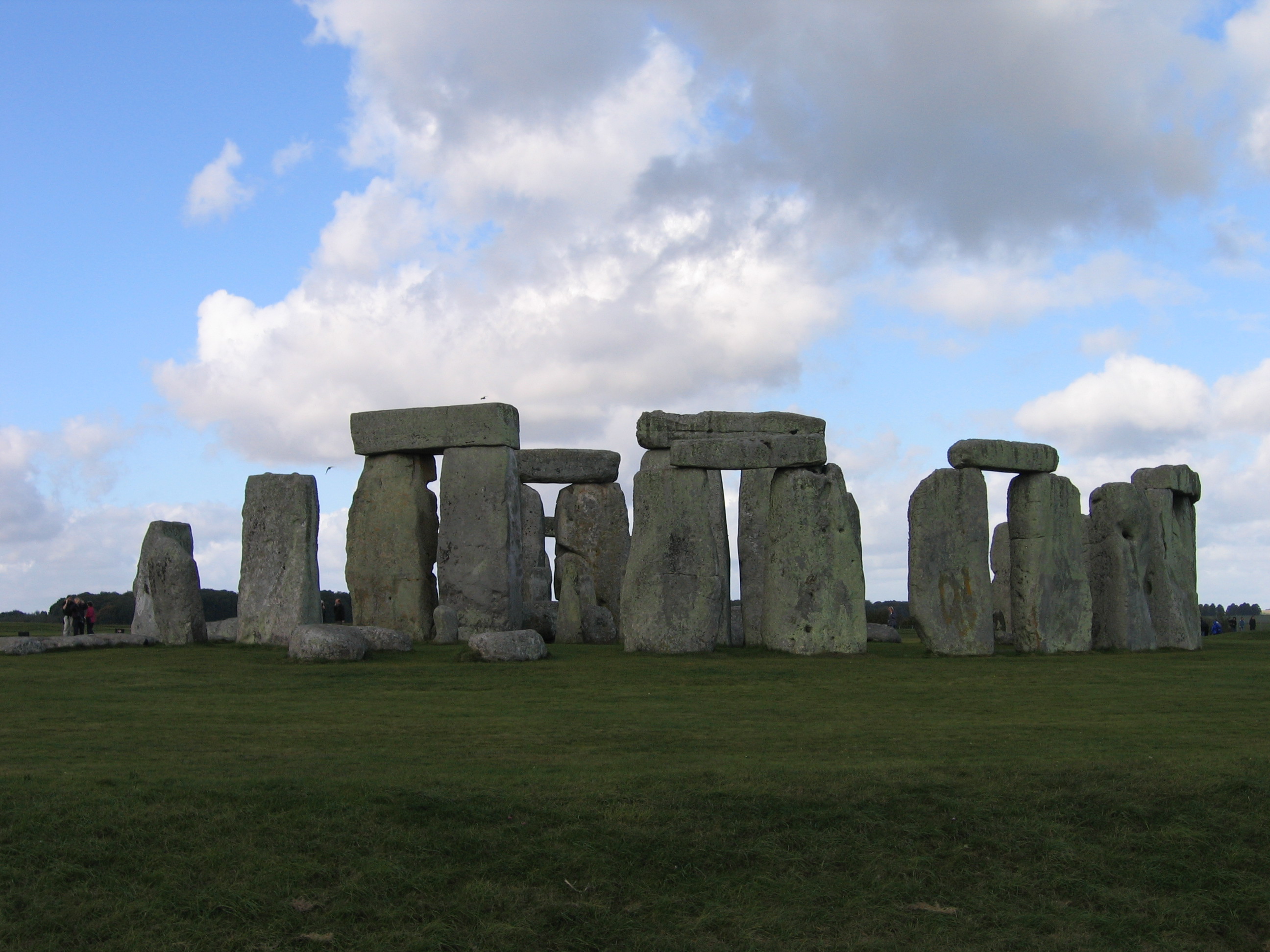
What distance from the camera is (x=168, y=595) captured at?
16594 mm

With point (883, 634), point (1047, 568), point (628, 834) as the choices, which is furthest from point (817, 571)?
point (628, 834)

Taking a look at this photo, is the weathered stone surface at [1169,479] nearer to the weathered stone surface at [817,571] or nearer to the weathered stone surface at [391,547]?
the weathered stone surface at [817,571]

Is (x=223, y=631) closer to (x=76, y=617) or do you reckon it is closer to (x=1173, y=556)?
(x=76, y=617)

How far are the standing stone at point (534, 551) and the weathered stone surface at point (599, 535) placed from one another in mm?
2053

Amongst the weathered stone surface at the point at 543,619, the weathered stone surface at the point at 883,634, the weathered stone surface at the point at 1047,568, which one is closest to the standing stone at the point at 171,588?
the weathered stone surface at the point at 543,619

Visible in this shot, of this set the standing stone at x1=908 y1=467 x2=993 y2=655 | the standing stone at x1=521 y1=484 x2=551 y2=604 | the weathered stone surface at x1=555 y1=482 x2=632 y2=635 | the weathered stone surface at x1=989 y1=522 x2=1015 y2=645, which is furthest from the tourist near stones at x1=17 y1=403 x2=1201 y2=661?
the standing stone at x1=521 y1=484 x2=551 y2=604

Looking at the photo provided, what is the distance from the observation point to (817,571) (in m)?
15.3

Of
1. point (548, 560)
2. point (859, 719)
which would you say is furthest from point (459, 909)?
point (548, 560)

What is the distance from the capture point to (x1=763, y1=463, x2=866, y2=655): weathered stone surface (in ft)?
50.0

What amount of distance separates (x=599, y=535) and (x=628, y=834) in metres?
14.5

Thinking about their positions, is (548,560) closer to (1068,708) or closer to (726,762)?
(1068,708)

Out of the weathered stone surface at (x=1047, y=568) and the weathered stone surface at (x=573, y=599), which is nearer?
the weathered stone surface at (x=1047, y=568)

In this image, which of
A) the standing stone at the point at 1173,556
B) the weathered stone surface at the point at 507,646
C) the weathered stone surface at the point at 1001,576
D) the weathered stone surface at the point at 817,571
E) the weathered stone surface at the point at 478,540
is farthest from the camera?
the weathered stone surface at the point at 1001,576

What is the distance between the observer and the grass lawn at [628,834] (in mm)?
5914
